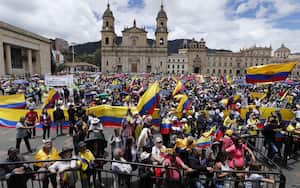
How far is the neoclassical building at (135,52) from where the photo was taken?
78981mm

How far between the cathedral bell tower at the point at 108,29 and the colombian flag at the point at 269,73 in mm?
74332

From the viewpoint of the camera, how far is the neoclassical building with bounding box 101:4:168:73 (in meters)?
79.0

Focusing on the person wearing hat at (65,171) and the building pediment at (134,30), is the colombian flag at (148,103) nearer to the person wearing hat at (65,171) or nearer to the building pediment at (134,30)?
the person wearing hat at (65,171)

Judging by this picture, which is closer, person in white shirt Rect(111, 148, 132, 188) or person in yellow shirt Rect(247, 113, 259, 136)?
person in white shirt Rect(111, 148, 132, 188)

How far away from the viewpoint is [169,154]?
4.29m

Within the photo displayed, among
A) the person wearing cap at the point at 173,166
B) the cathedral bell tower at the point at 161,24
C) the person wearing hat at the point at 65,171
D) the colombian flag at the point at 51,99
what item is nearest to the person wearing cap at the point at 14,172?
the person wearing hat at the point at 65,171

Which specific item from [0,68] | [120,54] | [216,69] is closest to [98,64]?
[120,54]

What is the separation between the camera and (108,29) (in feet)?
253

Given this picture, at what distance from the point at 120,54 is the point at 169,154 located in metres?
78.9

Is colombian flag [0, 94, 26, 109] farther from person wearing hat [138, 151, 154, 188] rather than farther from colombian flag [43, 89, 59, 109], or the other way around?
person wearing hat [138, 151, 154, 188]

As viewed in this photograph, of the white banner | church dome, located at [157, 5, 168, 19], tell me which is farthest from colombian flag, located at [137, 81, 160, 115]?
church dome, located at [157, 5, 168, 19]

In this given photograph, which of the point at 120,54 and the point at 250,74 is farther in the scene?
the point at 120,54

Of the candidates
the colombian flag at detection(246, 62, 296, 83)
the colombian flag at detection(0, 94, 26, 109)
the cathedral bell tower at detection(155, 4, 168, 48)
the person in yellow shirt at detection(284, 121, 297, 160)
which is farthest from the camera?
the cathedral bell tower at detection(155, 4, 168, 48)

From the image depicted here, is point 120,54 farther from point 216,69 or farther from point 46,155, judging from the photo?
point 46,155
